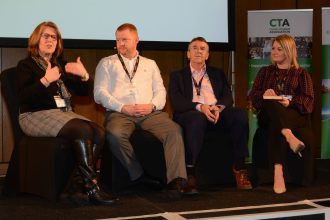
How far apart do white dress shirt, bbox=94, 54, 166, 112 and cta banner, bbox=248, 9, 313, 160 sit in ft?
4.65

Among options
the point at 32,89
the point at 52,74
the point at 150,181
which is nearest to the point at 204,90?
the point at 150,181

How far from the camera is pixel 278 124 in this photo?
368 cm

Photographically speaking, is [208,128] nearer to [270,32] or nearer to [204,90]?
[204,90]

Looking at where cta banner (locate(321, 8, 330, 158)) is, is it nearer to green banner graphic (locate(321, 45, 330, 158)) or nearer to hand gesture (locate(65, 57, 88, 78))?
green banner graphic (locate(321, 45, 330, 158))

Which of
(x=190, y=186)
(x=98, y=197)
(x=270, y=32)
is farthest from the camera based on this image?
(x=270, y=32)

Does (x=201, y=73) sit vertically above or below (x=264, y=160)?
above

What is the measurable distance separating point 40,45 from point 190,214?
1.55m

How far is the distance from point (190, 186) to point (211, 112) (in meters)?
0.59

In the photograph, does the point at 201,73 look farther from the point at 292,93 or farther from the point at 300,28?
the point at 300,28

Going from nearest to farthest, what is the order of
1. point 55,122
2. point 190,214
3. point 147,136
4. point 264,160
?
1. point 190,214
2. point 55,122
3. point 147,136
4. point 264,160

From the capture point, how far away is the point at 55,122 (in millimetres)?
3314

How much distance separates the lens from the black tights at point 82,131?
10.6 feet

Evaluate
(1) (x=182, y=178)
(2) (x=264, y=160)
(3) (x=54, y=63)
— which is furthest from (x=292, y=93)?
(3) (x=54, y=63)

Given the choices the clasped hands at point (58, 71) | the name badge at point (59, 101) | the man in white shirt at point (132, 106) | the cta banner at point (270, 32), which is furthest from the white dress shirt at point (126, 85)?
the cta banner at point (270, 32)
